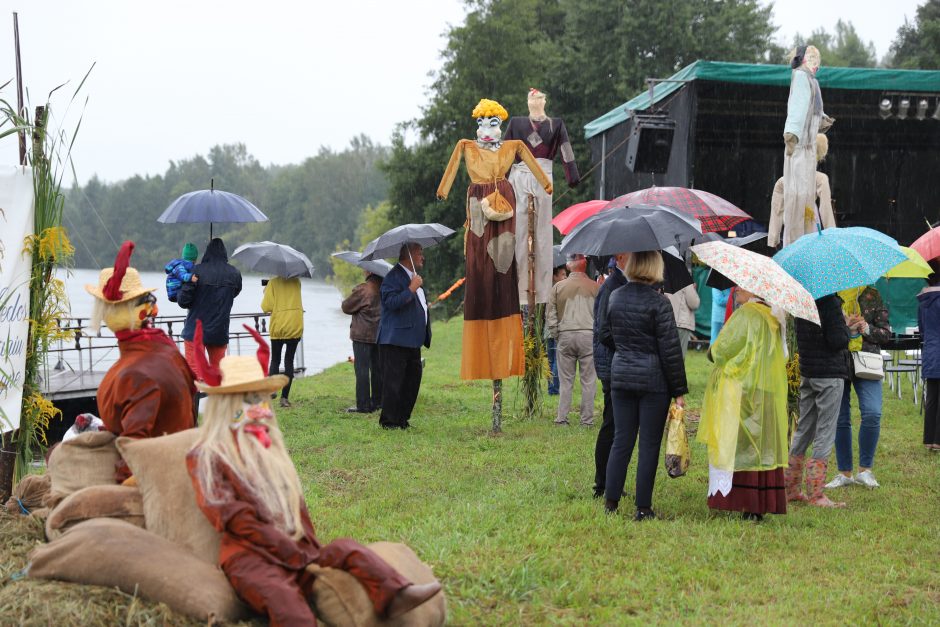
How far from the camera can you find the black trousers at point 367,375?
11.0 m

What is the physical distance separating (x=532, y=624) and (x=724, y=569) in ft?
4.38

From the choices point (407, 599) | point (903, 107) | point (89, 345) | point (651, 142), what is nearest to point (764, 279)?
point (407, 599)

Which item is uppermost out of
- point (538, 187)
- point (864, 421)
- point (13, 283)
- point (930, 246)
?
point (538, 187)

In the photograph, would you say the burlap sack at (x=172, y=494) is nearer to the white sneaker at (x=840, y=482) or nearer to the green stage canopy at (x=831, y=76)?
the white sneaker at (x=840, y=482)

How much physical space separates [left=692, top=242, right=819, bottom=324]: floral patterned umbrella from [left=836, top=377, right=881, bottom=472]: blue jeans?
1.61 m

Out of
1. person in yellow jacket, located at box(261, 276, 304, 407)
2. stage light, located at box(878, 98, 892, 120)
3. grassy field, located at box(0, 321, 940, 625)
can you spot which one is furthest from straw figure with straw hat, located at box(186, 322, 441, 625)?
stage light, located at box(878, 98, 892, 120)

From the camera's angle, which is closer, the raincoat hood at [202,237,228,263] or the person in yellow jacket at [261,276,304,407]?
the raincoat hood at [202,237,228,263]

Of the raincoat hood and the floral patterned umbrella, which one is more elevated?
the raincoat hood

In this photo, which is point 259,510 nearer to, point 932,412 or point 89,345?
point 932,412

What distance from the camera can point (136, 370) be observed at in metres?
4.27

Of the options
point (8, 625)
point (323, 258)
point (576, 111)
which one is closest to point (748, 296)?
point (8, 625)

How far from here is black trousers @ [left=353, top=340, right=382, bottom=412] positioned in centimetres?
1105

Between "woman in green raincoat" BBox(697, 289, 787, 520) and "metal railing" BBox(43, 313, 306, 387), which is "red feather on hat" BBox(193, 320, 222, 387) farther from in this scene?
"woman in green raincoat" BBox(697, 289, 787, 520)

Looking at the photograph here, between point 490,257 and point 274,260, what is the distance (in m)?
3.38
